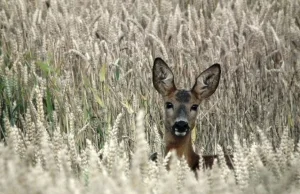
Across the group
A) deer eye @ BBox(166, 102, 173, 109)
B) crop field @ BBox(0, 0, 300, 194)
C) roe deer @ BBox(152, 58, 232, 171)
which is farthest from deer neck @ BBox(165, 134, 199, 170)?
deer eye @ BBox(166, 102, 173, 109)

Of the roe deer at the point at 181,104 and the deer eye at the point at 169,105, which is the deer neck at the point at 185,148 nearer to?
the roe deer at the point at 181,104

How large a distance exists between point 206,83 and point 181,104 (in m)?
0.33

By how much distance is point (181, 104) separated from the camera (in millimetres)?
6816

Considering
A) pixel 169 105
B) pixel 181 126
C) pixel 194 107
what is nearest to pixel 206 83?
pixel 194 107

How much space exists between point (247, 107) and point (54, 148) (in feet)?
9.75

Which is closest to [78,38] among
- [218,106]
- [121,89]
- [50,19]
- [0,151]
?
[50,19]

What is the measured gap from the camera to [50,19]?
340 inches

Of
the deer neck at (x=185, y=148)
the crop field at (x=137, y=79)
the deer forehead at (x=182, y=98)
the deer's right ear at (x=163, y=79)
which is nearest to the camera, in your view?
the deer neck at (x=185, y=148)

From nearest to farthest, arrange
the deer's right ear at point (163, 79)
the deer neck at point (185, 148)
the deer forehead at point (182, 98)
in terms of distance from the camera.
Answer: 1. the deer neck at point (185, 148)
2. the deer forehead at point (182, 98)
3. the deer's right ear at point (163, 79)

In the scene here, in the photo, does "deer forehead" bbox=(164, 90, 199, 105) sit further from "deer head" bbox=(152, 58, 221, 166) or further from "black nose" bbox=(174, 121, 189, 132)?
"black nose" bbox=(174, 121, 189, 132)

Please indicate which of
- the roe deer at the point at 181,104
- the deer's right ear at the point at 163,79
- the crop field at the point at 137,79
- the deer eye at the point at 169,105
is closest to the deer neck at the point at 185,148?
the roe deer at the point at 181,104

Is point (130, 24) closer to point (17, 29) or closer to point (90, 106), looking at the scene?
point (17, 29)

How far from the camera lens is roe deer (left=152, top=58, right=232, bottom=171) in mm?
6617

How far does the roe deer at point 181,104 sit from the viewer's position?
6.62 m
